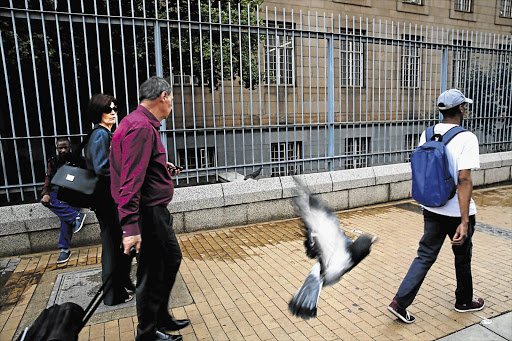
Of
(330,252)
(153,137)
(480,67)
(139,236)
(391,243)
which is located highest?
(480,67)

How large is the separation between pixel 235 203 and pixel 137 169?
11.9 feet

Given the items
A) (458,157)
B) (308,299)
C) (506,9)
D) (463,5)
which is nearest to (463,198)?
(458,157)

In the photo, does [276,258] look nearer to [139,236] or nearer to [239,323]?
[239,323]

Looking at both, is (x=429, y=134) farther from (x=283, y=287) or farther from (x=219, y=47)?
(x=219, y=47)

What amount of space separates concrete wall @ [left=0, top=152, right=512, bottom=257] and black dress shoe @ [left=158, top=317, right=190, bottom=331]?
2.07 meters

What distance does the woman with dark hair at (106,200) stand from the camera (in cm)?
314

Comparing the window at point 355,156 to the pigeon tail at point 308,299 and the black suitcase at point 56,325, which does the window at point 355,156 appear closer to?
the pigeon tail at point 308,299

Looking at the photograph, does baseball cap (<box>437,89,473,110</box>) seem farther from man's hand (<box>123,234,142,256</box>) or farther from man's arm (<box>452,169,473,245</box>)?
man's hand (<box>123,234,142,256</box>)

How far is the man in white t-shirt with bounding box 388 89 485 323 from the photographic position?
9.42 feet

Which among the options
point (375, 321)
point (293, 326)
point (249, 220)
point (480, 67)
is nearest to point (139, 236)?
point (293, 326)

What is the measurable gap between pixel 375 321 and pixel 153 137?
98.2 inches

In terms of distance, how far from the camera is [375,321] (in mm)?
3145

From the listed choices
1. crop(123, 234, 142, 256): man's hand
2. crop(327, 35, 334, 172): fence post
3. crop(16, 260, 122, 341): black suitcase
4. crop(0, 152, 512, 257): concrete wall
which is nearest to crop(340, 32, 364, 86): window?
crop(327, 35, 334, 172): fence post

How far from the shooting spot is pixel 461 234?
114 inches
